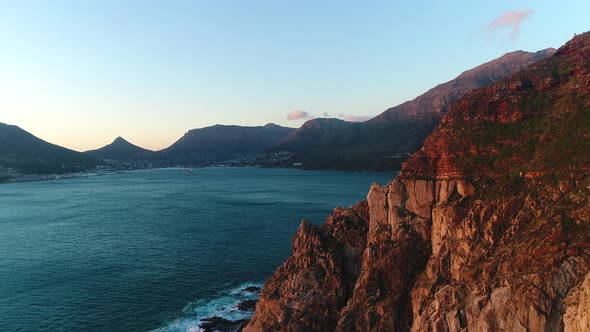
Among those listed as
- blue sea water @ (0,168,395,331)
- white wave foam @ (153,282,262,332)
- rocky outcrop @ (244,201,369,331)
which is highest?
rocky outcrop @ (244,201,369,331)

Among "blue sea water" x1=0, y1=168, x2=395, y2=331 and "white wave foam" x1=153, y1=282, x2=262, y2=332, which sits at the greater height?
"blue sea water" x1=0, y1=168, x2=395, y2=331

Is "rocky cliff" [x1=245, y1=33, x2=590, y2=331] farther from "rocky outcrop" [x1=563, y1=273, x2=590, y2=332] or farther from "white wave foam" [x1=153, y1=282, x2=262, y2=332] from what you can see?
"white wave foam" [x1=153, y1=282, x2=262, y2=332]

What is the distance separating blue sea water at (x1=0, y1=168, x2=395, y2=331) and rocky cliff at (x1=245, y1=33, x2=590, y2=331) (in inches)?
766

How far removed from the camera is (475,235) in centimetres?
3412

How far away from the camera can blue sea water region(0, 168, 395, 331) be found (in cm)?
5356

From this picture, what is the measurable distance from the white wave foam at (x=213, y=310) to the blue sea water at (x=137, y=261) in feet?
0.51

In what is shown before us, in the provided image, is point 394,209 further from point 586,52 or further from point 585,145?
point 586,52

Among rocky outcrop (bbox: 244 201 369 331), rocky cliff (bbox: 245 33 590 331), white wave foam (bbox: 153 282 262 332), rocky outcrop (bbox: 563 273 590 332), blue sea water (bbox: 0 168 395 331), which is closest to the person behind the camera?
rocky outcrop (bbox: 563 273 590 332)

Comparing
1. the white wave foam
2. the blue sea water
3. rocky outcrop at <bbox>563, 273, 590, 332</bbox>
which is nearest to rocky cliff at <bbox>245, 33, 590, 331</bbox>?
rocky outcrop at <bbox>563, 273, 590, 332</bbox>

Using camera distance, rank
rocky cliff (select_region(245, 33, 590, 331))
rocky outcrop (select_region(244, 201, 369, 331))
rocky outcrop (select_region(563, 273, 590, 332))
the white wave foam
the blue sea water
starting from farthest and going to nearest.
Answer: the blue sea water
the white wave foam
rocky outcrop (select_region(244, 201, 369, 331))
rocky cliff (select_region(245, 33, 590, 331))
rocky outcrop (select_region(563, 273, 590, 332))

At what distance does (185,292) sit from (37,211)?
4572 inches

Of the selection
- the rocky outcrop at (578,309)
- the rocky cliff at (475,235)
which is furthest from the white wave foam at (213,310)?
the rocky outcrop at (578,309)

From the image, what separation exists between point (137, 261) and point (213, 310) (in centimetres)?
3030

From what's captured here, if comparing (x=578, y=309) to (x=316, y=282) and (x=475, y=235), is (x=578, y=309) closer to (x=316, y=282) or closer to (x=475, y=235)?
(x=475, y=235)
